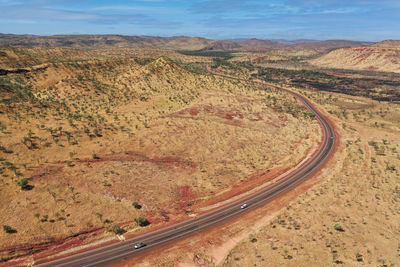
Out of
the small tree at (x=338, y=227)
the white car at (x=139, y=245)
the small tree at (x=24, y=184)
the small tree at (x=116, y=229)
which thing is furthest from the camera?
the small tree at (x=24, y=184)

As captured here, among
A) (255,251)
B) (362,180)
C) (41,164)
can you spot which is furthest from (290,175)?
(41,164)

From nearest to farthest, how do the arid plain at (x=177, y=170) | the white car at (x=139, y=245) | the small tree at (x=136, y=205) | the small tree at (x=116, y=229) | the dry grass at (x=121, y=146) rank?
the arid plain at (x=177, y=170) → the white car at (x=139, y=245) → the small tree at (x=116, y=229) → the dry grass at (x=121, y=146) → the small tree at (x=136, y=205)

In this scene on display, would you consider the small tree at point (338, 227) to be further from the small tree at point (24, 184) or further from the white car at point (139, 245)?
the small tree at point (24, 184)

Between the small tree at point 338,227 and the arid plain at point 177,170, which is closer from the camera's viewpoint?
the arid plain at point 177,170

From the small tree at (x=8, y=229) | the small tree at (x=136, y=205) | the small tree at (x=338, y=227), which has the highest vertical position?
the small tree at (x=338, y=227)

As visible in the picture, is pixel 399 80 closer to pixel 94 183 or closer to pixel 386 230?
pixel 386 230

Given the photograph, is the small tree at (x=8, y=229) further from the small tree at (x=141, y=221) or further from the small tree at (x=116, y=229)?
the small tree at (x=141, y=221)

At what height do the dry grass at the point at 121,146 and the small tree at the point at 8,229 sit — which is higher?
the dry grass at the point at 121,146

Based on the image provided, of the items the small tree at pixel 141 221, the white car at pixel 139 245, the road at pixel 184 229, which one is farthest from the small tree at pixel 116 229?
the white car at pixel 139 245

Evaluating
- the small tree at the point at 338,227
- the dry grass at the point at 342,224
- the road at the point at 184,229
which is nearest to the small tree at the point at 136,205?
the road at the point at 184,229

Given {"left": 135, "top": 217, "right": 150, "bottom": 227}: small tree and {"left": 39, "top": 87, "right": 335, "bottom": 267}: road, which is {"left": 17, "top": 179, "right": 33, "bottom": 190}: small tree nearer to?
{"left": 39, "top": 87, "right": 335, "bottom": 267}: road
